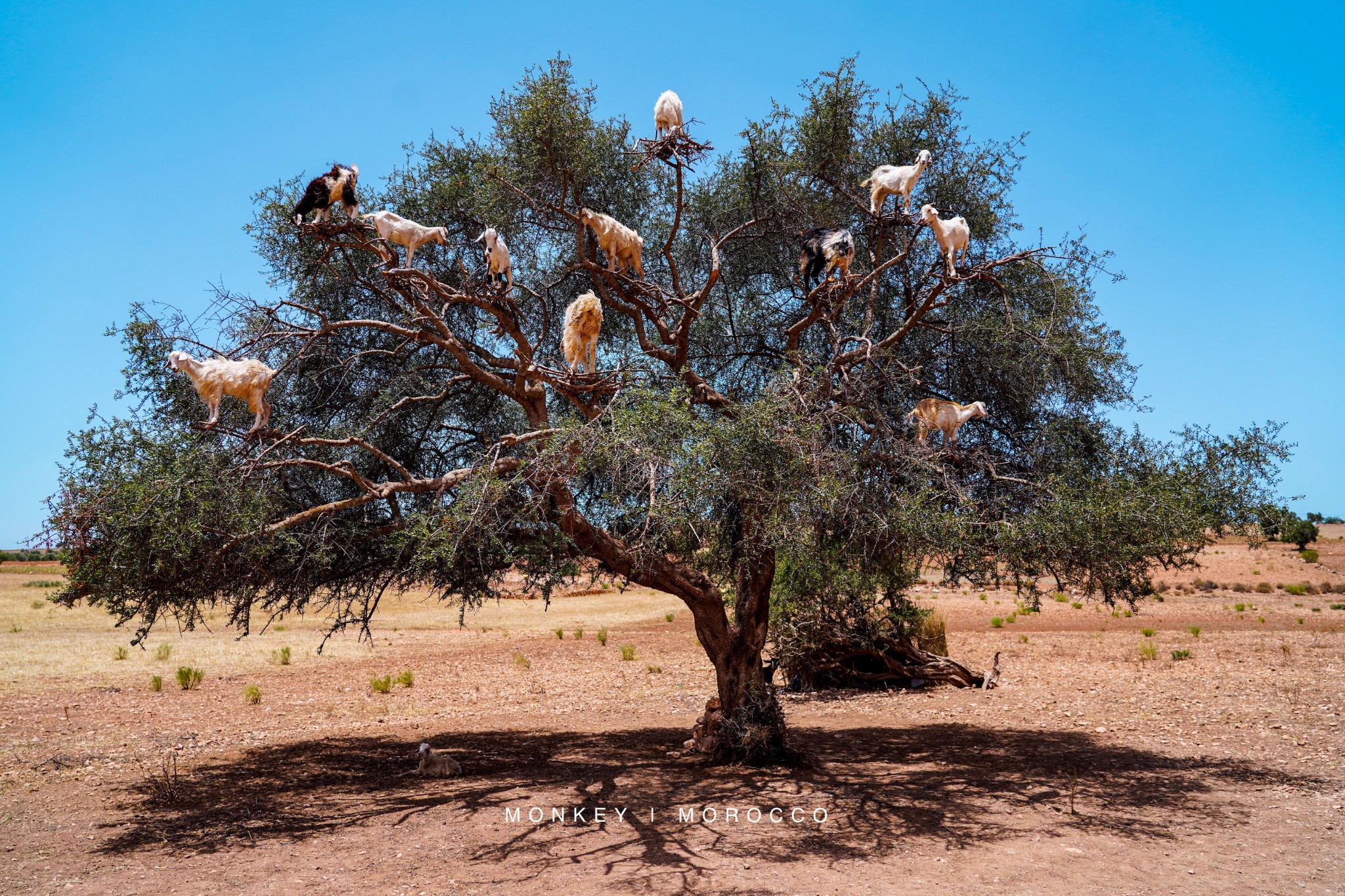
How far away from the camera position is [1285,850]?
25.0 ft

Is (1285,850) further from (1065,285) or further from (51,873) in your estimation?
(51,873)

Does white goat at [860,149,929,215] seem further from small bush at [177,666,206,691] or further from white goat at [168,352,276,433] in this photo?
small bush at [177,666,206,691]

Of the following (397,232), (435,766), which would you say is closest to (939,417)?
(397,232)

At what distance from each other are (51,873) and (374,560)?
13.1ft

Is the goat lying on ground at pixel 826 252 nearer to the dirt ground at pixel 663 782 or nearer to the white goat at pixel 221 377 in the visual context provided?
the white goat at pixel 221 377

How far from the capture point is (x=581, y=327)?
8070 mm

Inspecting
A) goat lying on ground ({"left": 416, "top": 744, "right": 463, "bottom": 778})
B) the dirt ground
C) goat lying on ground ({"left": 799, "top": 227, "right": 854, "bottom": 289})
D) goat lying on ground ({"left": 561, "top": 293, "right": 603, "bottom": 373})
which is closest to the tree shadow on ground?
the dirt ground

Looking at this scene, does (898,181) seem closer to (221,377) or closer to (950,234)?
(950,234)

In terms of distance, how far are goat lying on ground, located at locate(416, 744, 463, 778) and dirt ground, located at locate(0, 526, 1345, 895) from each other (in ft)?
0.74

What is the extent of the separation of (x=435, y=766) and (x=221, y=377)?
542 cm

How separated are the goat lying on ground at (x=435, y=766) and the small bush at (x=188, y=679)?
9.39m

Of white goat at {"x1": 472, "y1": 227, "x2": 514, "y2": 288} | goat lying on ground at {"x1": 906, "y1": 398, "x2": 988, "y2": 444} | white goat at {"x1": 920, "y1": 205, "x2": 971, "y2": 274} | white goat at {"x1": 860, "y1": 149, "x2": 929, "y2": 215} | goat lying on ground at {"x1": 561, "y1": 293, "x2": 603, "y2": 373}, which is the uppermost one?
white goat at {"x1": 860, "y1": 149, "x2": 929, "y2": 215}

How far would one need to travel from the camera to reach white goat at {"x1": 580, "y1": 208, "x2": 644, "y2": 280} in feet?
29.2

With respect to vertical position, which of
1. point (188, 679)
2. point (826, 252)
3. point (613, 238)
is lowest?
point (188, 679)
